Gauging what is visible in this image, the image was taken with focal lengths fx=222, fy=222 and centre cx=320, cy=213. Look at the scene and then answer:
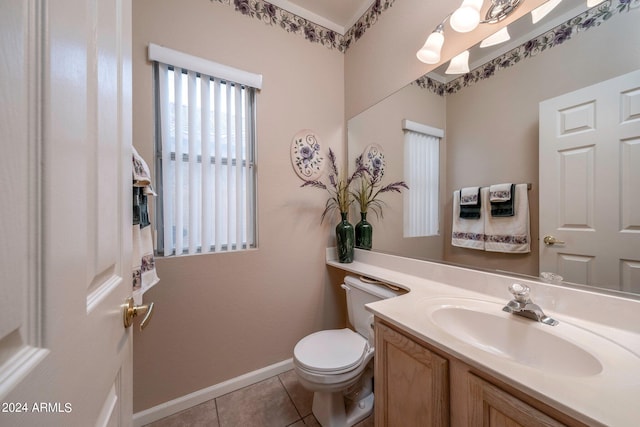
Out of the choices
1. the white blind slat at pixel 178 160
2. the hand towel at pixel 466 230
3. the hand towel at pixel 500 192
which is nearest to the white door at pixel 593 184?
the hand towel at pixel 500 192

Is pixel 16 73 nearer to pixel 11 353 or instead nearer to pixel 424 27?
pixel 11 353

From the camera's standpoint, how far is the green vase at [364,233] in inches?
65.8

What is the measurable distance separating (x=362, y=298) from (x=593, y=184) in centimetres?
109

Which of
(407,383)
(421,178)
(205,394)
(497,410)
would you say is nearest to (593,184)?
(421,178)

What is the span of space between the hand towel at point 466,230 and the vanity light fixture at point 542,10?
685 millimetres

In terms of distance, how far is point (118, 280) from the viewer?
0.52m

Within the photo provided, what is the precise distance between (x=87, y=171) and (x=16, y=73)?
179mm

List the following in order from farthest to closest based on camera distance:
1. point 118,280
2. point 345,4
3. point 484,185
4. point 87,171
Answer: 1. point 345,4
2. point 484,185
3. point 118,280
4. point 87,171

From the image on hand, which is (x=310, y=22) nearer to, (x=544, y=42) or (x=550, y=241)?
(x=544, y=42)

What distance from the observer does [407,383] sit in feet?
2.43

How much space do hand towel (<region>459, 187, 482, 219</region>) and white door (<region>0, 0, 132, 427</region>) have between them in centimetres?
135

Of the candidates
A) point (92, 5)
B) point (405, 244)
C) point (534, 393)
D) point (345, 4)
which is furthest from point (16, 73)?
point (345, 4)

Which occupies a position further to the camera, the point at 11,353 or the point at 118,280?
the point at 118,280

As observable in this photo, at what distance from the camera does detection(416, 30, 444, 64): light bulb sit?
1164mm
